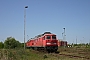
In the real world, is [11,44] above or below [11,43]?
below

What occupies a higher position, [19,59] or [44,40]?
[44,40]

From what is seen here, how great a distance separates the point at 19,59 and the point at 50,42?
1679cm

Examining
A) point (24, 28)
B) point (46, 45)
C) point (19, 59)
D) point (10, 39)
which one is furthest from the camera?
point (10, 39)

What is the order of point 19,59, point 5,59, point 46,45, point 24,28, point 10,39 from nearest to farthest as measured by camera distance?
point 5,59
point 19,59
point 46,45
point 24,28
point 10,39

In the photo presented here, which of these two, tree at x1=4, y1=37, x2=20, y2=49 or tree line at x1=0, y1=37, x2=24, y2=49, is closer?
tree line at x1=0, y1=37, x2=24, y2=49

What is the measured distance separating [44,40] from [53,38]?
1.76 metres

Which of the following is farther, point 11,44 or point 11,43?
point 11,43

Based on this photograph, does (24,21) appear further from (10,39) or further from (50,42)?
(10,39)

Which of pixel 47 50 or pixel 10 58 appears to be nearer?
pixel 10 58

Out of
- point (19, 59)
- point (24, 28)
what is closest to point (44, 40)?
point (24, 28)

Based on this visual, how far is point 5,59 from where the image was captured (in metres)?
16.8

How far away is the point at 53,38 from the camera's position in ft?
115

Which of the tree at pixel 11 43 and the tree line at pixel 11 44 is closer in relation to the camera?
the tree line at pixel 11 44

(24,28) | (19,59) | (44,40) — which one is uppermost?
(24,28)
